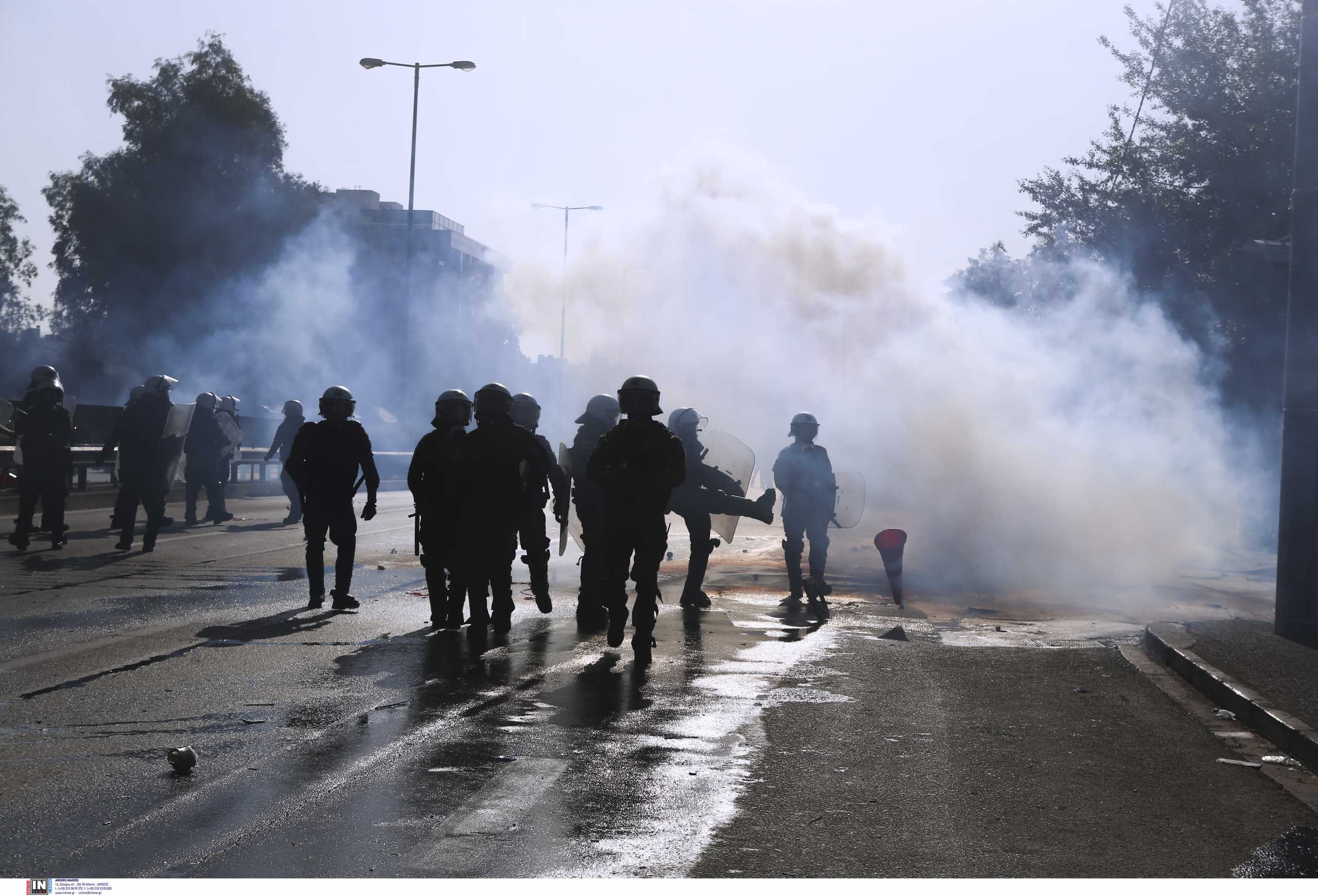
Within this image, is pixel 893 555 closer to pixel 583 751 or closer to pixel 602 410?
pixel 602 410

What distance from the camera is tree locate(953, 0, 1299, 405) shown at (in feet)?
82.1

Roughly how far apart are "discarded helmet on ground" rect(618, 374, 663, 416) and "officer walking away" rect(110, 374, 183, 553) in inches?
299

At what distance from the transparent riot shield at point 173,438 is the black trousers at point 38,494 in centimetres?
106

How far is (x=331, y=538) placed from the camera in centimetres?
1136

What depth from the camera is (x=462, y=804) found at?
17.0ft

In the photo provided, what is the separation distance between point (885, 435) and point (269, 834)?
2148 centimetres

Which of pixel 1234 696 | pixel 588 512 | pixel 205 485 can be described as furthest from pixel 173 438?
pixel 1234 696

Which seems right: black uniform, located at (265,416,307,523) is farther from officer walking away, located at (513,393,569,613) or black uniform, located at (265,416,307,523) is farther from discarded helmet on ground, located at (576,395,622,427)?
discarded helmet on ground, located at (576,395,622,427)

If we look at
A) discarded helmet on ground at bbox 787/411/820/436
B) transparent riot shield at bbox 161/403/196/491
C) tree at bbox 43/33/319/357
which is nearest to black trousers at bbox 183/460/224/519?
transparent riot shield at bbox 161/403/196/491

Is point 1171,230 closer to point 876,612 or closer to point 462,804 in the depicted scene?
point 876,612

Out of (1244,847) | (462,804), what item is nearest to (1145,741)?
(1244,847)

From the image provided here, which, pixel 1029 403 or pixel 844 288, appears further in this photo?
pixel 844 288

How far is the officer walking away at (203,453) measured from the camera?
66.0 feet

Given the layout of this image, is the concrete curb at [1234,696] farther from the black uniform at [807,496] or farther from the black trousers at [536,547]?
the black trousers at [536,547]
